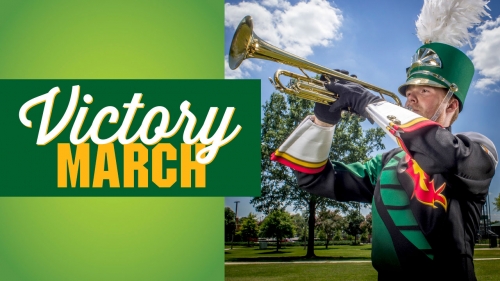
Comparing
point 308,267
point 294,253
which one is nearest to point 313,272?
point 308,267

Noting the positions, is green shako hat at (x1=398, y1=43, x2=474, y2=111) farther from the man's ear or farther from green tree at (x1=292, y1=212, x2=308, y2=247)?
green tree at (x1=292, y1=212, x2=308, y2=247)

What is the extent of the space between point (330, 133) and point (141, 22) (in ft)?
5.68

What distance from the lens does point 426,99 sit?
50.7 inches

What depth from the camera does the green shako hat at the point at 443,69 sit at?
127cm

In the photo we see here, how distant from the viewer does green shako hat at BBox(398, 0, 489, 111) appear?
50.1 inches

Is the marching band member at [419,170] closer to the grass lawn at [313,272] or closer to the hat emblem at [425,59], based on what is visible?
the hat emblem at [425,59]

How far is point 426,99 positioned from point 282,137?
6.47 m

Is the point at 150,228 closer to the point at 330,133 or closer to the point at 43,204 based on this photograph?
the point at 43,204

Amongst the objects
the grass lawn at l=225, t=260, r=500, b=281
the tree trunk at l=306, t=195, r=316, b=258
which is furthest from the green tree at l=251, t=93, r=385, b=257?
the grass lawn at l=225, t=260, r=500, b=281

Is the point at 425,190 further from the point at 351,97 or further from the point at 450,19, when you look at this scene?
the point at 450,19

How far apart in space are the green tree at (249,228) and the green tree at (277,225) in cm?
14

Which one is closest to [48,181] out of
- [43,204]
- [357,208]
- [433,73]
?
[43,204]

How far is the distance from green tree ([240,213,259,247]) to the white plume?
24.1ft

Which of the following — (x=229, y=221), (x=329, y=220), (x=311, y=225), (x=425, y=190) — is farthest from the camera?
(x=329, y=220)
